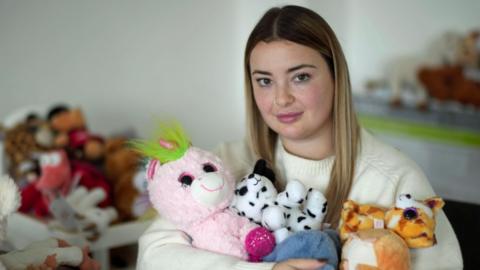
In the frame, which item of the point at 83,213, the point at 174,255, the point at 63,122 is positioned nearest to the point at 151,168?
the point at 174,255

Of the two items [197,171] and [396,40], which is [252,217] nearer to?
[197,171]

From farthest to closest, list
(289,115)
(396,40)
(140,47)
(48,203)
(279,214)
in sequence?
1. (396,40)
2. (140,47)
3. (48,203)
4. (289,115)
5. (279,214)

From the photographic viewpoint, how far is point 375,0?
9.29ft

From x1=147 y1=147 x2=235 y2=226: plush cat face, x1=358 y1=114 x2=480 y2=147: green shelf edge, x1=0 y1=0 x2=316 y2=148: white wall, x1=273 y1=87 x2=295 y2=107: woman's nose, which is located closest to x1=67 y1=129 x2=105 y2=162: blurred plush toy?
x1=0 y1=0 x2=316 y2=148: white wall

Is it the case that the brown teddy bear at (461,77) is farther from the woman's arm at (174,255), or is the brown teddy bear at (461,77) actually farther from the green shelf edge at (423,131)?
the woman's arm at (174,255)

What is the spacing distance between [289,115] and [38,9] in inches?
53.7

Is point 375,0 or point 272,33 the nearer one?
point 272,33

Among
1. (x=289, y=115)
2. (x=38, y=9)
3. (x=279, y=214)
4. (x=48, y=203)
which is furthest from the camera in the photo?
(x=38, y=9)

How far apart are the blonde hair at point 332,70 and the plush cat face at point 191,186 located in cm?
22

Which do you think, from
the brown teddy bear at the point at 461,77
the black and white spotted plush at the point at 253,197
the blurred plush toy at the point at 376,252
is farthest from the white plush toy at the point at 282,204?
the brown teddy bear at the point at 461,77

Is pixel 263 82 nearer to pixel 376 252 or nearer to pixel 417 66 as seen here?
pixel 376 252

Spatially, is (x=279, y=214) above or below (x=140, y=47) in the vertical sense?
below

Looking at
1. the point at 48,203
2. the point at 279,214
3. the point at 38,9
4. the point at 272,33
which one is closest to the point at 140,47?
the point at 38,9

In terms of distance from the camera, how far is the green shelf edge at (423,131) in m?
2.62
